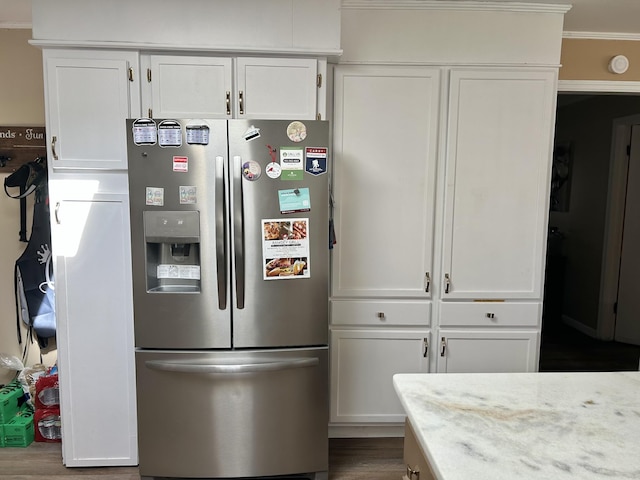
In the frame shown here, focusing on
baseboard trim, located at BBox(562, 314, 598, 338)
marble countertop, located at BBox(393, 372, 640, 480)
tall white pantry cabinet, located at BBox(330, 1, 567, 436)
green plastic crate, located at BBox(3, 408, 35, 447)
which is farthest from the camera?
baseboard trim, located at BBox(562, 314, 598, 338)

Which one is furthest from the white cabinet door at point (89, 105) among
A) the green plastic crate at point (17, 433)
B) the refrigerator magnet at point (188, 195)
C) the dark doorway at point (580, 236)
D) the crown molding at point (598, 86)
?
the dark doorway at point (580, 236)

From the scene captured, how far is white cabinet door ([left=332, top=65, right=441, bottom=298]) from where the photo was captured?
7.71ft

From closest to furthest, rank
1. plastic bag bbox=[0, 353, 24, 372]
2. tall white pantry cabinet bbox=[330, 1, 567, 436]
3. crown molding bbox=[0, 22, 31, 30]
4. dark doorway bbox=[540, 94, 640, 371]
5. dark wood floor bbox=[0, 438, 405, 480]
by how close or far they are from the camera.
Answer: dark wood floor bbox=[0, 438, 405, 480]
tall white pantry cabinet bbox=[330, 1, 567, 436]
crown molding bbox=[0, 22, 31, 30]
plastic bag bbox=[0, 353, 24, 372]
dark doorway bbox=[540, 94, 640, 371]

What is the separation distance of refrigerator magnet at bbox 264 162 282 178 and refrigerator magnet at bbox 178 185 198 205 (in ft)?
1.10

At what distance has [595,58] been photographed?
2652 millimetres

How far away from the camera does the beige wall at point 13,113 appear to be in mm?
2611

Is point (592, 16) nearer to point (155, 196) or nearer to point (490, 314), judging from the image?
point (490, 314)

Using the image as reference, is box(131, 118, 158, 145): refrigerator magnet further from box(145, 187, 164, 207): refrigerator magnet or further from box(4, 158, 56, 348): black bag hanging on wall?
box(4, 158, 56, 348): black bag hanging on wall

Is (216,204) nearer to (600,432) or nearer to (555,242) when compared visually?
(600,432)

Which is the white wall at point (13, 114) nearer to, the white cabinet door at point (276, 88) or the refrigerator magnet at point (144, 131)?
the refrigerator magnet at point (144, 131)

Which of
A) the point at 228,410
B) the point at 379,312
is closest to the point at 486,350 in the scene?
the point at 379,312

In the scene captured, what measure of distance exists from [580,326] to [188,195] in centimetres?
456

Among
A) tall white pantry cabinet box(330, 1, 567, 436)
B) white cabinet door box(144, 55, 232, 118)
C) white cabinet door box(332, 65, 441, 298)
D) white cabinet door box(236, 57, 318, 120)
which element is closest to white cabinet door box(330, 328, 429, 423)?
tall white pantry cabinet box(330, 1, 567, 436)

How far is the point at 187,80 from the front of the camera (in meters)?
2.11
